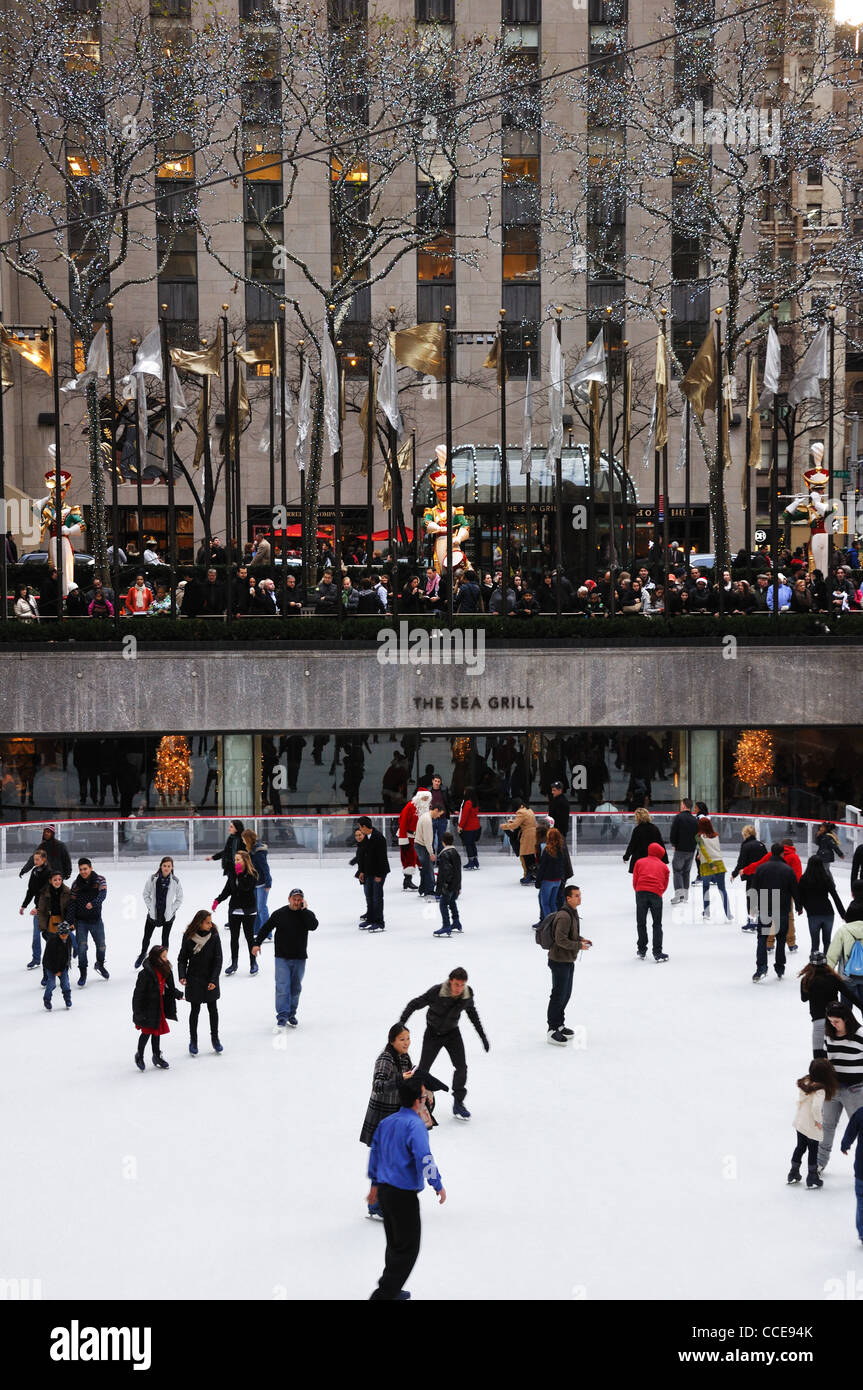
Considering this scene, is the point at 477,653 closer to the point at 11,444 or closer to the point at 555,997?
the point at 555,997

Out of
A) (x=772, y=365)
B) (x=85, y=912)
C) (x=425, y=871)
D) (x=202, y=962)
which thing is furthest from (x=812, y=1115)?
(x=772, y=365)

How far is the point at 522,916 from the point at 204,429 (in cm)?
1289

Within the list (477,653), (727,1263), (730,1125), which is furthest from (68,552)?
(727,1263)

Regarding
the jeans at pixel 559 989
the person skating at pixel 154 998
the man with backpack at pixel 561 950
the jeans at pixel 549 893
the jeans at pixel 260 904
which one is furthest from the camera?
the jeans at pixel 549 893

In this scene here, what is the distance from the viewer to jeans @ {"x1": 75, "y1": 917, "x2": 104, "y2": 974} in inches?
605

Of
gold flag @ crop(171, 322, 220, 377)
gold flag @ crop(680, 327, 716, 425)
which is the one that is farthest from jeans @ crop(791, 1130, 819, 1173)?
gold flag @ crop(171, 322, 220, 377)

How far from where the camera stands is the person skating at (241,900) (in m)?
15.5

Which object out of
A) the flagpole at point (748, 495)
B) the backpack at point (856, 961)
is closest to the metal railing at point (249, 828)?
the flagpole at point (748, 495)

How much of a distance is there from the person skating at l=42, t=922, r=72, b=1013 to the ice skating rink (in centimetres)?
25

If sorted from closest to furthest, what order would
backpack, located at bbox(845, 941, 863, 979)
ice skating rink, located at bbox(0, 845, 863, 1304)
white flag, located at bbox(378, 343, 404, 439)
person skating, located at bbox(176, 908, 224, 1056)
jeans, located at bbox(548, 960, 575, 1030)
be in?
1. ice skating rink, located at bbox(0, 845, 863, 1304)
2. backpack, located at bbox(845, 941, 863, 979)
3. person skating, located at bbox(176, 908, 224, 1056)
4. jeans, located at bbox(548, 960, 575, 1030)
5. white flag, located at bbox(378, 343, 404, 439)

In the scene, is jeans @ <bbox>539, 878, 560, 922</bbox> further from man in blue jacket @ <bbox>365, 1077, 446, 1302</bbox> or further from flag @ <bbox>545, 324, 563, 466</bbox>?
flag @ <bbox>545, 324, 563, 466</bbox>

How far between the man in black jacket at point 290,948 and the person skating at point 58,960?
6.97 ft

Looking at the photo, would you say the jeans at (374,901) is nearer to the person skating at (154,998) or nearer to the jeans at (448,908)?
the jeans at (448,908)

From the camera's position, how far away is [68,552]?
92.4 ft
